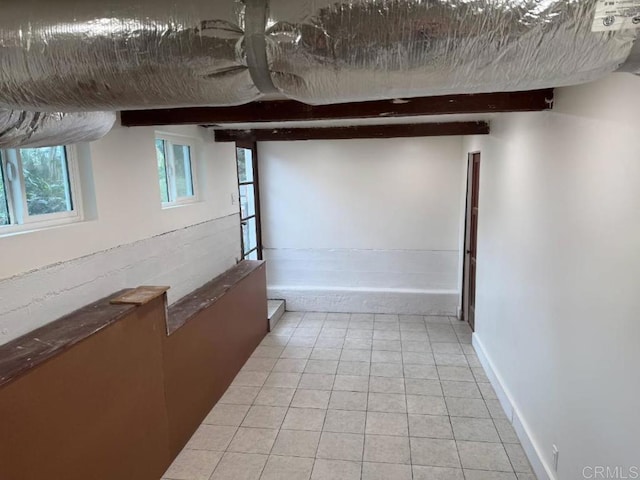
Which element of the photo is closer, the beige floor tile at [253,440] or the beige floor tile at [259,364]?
the beige floor tile at [253,440]

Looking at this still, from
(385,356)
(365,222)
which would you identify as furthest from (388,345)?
(365,222)

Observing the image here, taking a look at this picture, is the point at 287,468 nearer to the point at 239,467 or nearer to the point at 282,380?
the point at 239,467

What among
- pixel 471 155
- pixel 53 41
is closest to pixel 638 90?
pixel 53 41

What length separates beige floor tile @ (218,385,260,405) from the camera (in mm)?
3221

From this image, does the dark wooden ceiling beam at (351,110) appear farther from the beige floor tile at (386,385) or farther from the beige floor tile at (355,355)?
the beige floor tile at (355,355)

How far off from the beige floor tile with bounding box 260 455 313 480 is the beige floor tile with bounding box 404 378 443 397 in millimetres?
1152

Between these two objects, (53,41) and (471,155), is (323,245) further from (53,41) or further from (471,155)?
(53,41)

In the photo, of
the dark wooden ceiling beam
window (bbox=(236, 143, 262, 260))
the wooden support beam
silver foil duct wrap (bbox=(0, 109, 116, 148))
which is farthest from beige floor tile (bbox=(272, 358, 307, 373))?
silver foil duct wrap (bbox=(0, 109, 116, 148))

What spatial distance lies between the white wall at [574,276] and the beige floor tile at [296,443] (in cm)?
136

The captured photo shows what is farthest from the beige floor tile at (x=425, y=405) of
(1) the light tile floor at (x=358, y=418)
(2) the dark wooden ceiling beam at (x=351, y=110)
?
(2) the dark wooden ceiling beam at (x=351, y=110)

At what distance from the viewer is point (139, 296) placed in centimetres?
228

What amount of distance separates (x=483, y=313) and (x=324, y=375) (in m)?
1.62

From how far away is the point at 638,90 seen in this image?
1454 millimetres

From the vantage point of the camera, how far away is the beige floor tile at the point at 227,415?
294 cm
